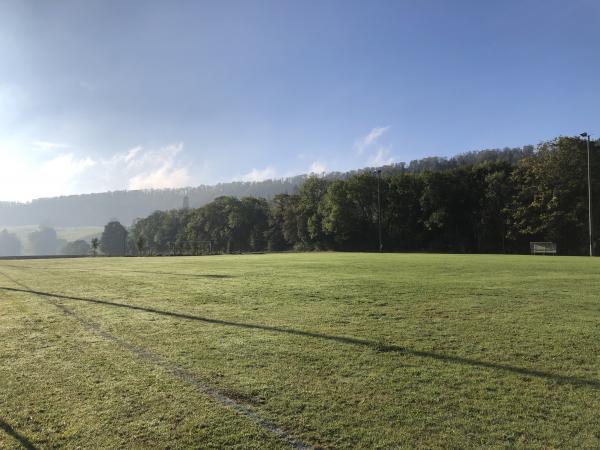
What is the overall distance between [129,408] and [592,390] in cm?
518

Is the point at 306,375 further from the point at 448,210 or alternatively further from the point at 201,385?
the point at 448,210

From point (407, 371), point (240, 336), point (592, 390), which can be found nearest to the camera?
point (592, 390)

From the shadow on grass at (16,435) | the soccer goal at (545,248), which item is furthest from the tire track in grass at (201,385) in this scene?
the soccer goal at (545,248)

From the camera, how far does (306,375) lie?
18.1ft

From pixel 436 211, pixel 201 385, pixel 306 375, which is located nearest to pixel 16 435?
pixel 201 385

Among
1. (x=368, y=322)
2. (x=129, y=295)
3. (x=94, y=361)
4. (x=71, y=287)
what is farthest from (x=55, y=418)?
(x=71, y=287)

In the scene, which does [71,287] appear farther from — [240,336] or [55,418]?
[55,418]

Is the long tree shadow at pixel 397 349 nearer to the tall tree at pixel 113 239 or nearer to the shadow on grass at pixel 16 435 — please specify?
the shadow on grass at pixel 16 435

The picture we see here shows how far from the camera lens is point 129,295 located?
43.4ft

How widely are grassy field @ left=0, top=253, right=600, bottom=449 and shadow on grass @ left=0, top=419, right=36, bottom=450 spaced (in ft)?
0.06

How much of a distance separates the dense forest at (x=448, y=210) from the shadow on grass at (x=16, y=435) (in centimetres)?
5936

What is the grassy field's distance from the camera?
401cm

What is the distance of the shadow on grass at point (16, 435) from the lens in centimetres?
384

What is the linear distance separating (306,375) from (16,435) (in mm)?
3155
